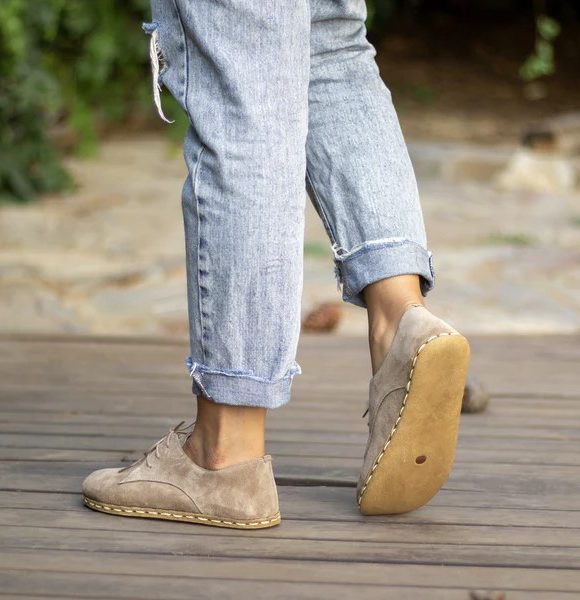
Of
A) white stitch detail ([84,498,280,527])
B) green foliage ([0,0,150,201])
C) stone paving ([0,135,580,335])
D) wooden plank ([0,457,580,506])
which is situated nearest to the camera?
white stitch detail ([84,498,280,527])

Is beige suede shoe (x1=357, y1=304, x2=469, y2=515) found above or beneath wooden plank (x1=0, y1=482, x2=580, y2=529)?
above

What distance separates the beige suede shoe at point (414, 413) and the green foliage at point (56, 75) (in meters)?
3.70

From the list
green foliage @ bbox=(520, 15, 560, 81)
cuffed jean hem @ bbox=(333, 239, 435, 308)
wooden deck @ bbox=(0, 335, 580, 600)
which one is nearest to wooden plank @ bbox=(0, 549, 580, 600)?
wooden deck @ bbox=(0, 335, 580, 600)

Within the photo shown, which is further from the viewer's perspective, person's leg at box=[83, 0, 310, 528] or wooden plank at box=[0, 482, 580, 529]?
wooden plank at box=[0, 482, 580, 529]

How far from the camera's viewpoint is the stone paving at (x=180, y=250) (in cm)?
357

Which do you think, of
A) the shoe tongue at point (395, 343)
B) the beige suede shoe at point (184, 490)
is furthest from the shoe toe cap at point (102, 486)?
the shoe tongue at point (395, 343)

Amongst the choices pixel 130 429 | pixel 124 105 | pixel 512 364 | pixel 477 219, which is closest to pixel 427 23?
pixel 124 105

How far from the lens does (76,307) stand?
144 inches

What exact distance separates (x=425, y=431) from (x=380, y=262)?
222mm

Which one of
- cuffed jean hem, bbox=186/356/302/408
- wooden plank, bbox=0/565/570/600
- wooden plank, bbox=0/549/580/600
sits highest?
cuffed jean hem, bbox=186/356/302/408

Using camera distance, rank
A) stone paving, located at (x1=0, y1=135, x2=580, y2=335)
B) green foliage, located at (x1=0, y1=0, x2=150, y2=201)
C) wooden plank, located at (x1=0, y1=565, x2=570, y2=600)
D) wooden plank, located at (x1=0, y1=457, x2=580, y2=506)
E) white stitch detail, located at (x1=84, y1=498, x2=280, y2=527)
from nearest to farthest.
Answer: wooden plank, located at (x1=0, y1=565, x2=570, y2=600), white stitch detail, located at (x1=84, y1=498, x2=280, y2=527), wooden plank, located at (x1=0, y1=457, x2=580, y2=506), stone paving, located at (x1=0, y1=135, x2=580, y2=335), green foliage, located at (x1=0, y1=0, x2=150, y2=201)

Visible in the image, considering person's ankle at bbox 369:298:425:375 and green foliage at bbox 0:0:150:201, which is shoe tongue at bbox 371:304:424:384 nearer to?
person's ankle at bbox 369:298:425:375

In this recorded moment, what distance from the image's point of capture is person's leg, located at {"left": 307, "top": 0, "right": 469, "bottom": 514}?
1400 millimetres

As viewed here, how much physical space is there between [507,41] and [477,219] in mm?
Result: 5964
